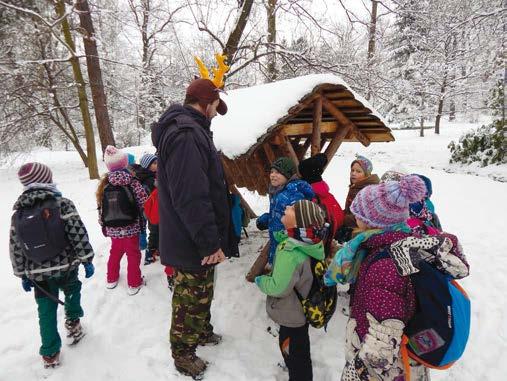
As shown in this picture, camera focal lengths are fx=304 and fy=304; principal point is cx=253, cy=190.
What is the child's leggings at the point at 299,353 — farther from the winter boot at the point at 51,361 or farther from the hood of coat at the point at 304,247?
the winter boot at the point at 51,361

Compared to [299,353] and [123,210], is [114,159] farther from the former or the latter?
[299,353]

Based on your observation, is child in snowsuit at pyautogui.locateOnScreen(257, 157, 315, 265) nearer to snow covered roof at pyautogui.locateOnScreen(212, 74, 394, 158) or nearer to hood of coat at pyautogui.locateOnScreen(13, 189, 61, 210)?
snow covered roof at pyautogui.locateOnScreen(212, 74, 394, 158)

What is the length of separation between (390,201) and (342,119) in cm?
283

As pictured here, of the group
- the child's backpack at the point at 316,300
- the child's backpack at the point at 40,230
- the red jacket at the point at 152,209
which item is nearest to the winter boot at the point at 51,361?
the child's backpack at the point at 40,230

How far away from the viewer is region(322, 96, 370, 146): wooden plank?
3827 mm

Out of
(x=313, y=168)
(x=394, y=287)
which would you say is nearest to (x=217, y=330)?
(x=313, y=168)

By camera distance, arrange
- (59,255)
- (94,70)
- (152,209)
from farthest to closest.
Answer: (94,70) < (152,209) < (59,255)

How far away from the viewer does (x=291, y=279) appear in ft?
6.93

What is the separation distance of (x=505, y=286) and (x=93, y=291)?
17.3 ft

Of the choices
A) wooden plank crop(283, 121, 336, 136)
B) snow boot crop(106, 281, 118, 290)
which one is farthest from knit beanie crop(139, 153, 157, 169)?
wooden plank crop(283, 121, 336, 136)

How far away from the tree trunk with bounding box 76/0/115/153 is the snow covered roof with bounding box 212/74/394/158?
6.20 metres

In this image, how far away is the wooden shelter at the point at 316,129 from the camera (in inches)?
136

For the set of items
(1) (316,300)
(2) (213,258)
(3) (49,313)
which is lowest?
(3) (49,313)

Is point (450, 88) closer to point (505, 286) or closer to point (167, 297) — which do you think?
point (505, 286)
